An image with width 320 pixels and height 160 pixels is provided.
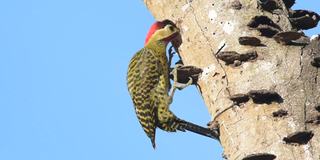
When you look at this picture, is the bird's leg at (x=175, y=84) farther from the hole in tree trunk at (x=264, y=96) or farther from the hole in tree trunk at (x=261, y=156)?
the hole in tree trunk at (x=261, y=156)

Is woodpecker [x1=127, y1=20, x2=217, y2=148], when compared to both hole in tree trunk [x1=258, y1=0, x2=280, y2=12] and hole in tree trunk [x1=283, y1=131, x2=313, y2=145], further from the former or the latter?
hole in tree trunk [x1=283, y1=131, x2=313, y2=145]

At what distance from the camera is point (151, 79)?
6.44 meters

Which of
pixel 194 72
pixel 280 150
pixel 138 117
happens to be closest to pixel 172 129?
pixel 138 117

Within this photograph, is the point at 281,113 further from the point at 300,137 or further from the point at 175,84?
the point at 175,84

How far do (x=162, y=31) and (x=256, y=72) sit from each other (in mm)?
1617

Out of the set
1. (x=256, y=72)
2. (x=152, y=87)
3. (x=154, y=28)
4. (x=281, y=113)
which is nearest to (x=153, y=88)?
(x=152, y=87)

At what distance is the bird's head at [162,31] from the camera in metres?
5.05

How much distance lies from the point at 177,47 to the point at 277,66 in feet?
3.83

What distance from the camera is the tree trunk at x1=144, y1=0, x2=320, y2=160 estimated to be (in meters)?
3.73

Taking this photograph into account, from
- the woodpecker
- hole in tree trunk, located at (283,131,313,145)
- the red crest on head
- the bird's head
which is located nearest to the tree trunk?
hole in tree trunk, located at (283,131,313,145)

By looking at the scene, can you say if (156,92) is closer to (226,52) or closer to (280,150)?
(226,52)

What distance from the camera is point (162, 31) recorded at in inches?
219

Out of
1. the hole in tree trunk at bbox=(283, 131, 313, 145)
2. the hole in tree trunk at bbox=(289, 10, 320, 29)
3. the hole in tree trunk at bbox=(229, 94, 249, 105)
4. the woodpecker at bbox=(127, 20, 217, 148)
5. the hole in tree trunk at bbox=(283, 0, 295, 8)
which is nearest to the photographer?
the hole in tree trunk at bbox=(283, 131, 313, 145)

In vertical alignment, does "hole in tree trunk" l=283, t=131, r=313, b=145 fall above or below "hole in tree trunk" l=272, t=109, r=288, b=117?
below
